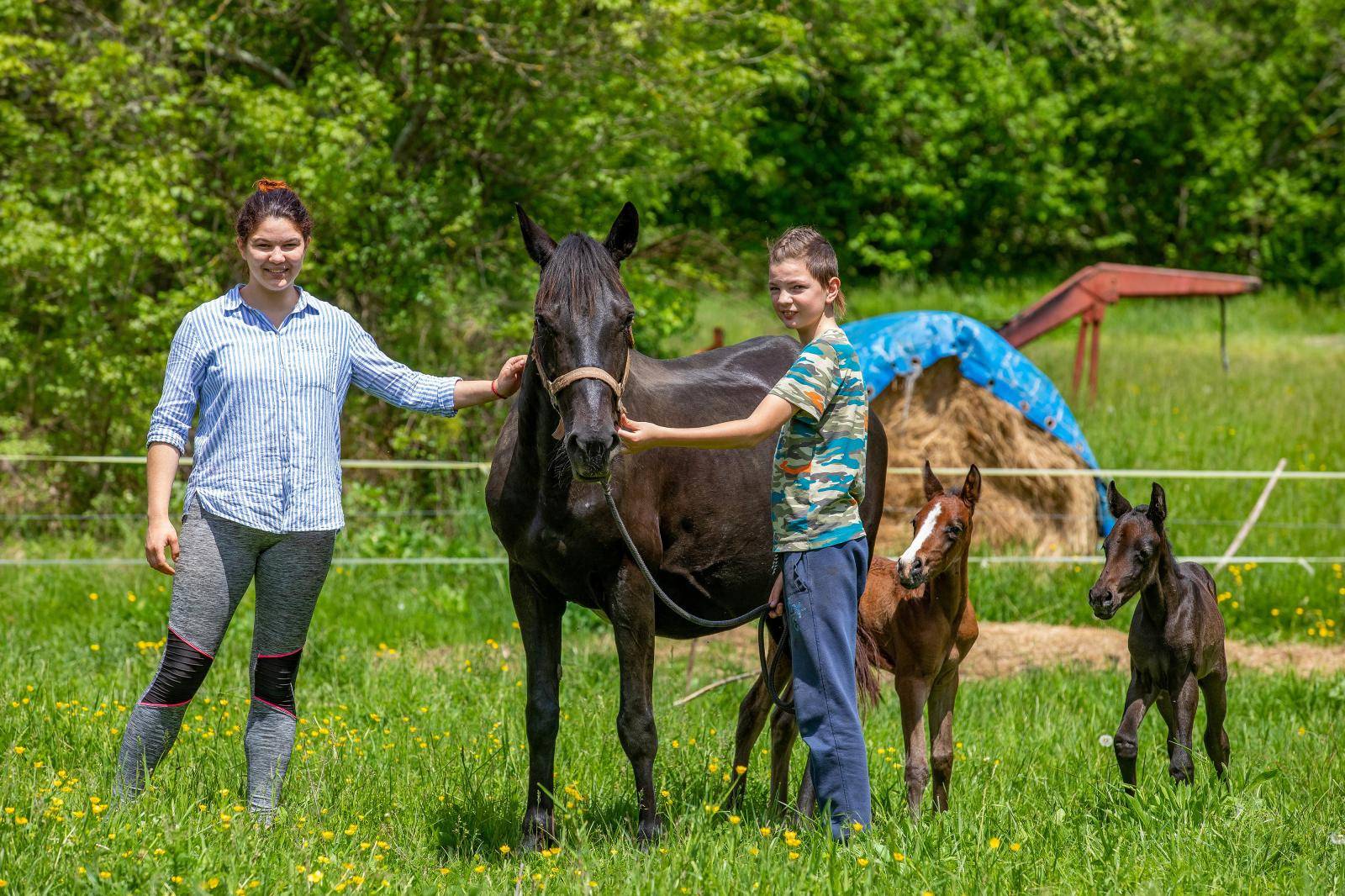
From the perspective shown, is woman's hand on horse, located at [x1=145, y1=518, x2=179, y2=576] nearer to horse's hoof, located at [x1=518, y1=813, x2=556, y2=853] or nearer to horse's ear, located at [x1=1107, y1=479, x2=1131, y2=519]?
horse's hoof, located at [x1=518, y1=813, x2=556, y2=853]

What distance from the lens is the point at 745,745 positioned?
17.9 ft

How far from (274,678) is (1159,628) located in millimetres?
3226

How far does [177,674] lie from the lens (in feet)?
13.4

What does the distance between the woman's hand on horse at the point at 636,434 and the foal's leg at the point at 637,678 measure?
2.40 ft

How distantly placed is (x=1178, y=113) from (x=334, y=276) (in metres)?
20.8

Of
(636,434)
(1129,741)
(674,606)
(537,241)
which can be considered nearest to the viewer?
(636,434)

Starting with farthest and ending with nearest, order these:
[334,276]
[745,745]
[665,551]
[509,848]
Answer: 1. [334,276]
2. [745,745]
3. [665,551]
4. [509,848]

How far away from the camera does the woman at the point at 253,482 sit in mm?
4047

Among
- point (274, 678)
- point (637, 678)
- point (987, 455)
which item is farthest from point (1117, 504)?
point (987, 455)

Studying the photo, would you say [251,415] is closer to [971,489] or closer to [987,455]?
[971,489]

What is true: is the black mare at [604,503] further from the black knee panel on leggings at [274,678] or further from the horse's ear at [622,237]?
the black knee panel on leggings at [274,678]

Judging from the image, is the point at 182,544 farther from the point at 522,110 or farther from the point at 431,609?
the point at 522,110

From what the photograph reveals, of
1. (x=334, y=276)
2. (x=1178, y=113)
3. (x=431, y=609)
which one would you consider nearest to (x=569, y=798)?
(x=431, y=609)

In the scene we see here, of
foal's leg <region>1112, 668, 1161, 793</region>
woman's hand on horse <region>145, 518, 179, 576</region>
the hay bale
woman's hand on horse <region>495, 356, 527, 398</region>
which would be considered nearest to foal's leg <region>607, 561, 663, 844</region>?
woman's hand on horse <region>495, 356, 527, 398</region>
